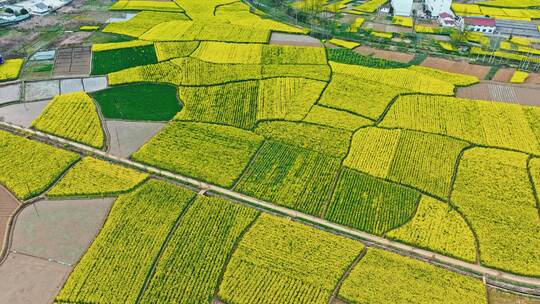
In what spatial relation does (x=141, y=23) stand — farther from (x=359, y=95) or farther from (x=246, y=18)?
(x=359, y=95)

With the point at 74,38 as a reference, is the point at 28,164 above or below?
below

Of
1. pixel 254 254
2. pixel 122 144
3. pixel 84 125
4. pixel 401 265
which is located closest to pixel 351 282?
pixel 401 265

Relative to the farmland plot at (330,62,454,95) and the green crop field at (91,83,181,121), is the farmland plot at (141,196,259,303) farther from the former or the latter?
the farmland plot at (330,62,454,95)

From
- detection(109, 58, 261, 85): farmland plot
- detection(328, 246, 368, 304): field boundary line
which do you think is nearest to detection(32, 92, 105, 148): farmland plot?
detection(109, 58, 261, 85): farmland plot

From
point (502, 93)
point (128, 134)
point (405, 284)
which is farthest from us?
point (502, 93)

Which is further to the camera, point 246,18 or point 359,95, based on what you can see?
point 246,18

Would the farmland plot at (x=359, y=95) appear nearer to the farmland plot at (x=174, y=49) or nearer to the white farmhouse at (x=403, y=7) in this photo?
the farmland plot at (x=174, y=49)

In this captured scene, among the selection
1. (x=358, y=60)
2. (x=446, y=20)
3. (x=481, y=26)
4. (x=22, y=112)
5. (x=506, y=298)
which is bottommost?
(x=22, y=112)

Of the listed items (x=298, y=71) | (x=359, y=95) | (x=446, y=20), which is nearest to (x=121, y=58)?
(x=298, y=71)

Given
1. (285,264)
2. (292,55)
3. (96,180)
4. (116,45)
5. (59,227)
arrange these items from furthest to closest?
(116,45), (292,55), (96,180), (59,227), (285,264)
